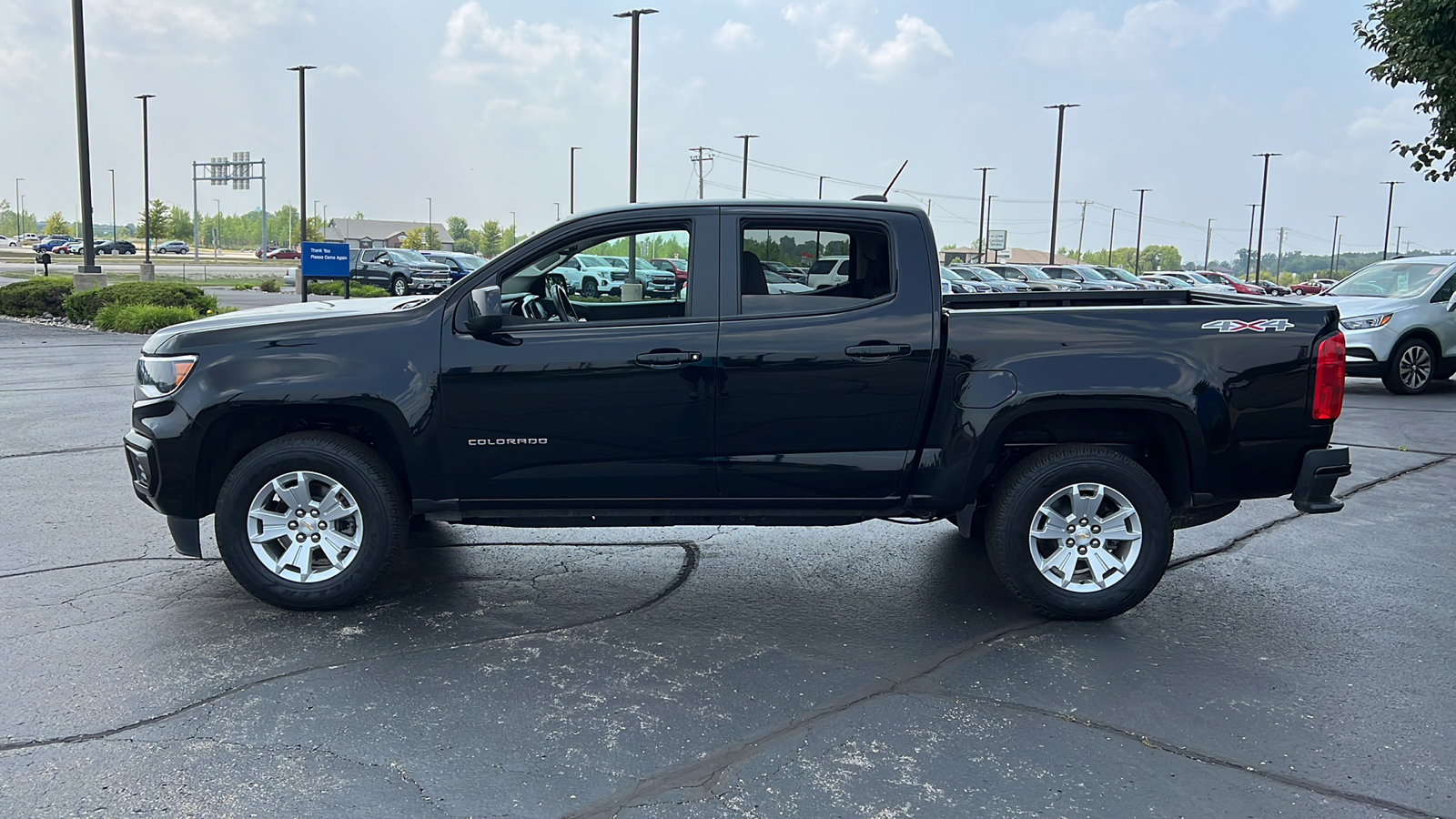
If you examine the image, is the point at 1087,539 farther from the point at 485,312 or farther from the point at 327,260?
the point at 327,260

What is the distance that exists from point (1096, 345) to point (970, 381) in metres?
0.60

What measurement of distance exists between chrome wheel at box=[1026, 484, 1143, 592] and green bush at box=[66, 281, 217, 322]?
2098cm

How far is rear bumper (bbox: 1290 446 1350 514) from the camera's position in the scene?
5.31 meters

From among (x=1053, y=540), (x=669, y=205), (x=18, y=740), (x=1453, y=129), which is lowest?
(x=18, y=740)

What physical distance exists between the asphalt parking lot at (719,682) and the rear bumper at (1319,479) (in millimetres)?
574

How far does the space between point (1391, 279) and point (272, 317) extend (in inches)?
593

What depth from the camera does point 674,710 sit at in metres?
4.30

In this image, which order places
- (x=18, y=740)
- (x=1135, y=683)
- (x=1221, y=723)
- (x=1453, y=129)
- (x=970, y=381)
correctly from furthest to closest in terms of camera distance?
(x=1453, y=129)
(x=970, y=381)
(x=1135, y=683)
(x=1221, y=723)
(x=18, y=740)

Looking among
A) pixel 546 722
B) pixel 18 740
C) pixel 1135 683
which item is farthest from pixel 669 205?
pixel 18 740

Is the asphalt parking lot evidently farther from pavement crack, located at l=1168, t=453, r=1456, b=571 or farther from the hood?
the hood

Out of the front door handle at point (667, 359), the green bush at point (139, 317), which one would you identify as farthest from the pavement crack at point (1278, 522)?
the green bush at point (139, 317)

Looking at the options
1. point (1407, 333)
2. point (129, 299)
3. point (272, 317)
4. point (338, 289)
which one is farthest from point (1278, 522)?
point (338, 289)

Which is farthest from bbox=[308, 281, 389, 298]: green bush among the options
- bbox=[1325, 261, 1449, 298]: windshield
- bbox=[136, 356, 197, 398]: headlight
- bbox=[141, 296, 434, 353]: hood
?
bbox=[136, 356, 197, 398]: headlight

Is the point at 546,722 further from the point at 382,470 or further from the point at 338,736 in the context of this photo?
the point at 382,470
